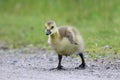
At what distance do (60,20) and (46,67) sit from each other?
8.08 meters

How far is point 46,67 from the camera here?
12.0 meters

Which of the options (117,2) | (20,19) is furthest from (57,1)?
(117,2)

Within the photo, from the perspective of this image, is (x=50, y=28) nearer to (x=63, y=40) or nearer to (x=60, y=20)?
(x=63, y=40)

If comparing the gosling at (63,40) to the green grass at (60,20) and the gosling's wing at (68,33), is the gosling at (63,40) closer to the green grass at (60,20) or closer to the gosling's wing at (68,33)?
the gosling's wing at (68,33)

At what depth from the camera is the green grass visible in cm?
1638

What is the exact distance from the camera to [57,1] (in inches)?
851

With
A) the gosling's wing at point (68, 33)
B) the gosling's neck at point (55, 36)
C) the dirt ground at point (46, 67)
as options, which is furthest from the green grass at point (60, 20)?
the gosling's neck at point (55, 36)

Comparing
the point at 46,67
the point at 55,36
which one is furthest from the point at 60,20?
the point at 55,36

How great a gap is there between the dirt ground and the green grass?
48.6 inches

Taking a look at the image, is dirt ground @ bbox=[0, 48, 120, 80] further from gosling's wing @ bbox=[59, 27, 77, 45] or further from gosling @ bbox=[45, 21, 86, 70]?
gosling's wing @ bbox=[59, 27, 77, 45]

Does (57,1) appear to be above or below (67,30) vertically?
above

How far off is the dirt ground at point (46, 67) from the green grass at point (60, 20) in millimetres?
1233

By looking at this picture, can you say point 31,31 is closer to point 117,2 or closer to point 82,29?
point 82,29

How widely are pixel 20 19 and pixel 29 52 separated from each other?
639cm
